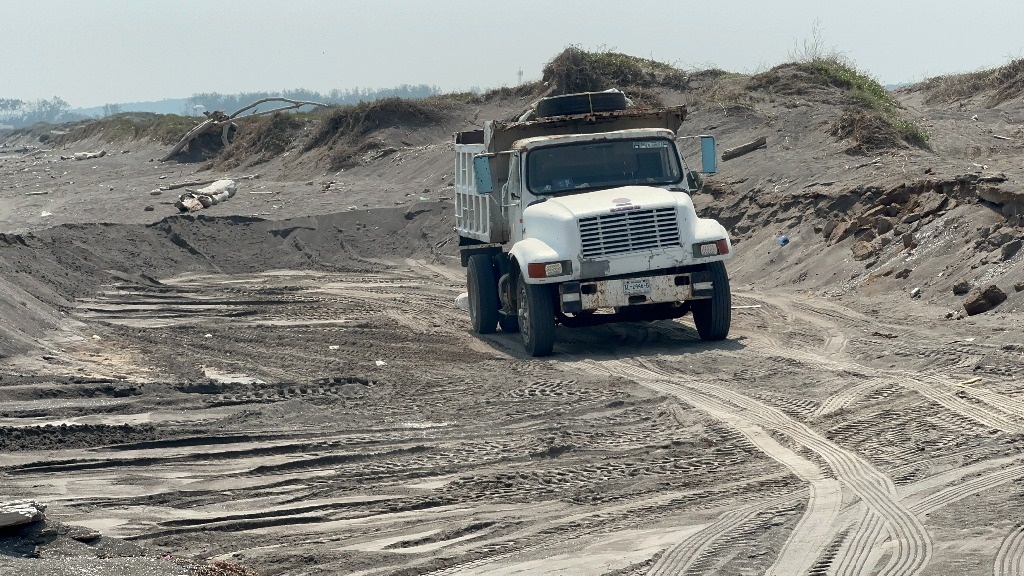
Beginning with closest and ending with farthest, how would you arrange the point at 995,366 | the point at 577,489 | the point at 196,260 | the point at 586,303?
the point at 577,489 → the point at 995,366 → the point at 586,303 → the point at 196,260

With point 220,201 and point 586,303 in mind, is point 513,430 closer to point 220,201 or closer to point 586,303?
point 586,303

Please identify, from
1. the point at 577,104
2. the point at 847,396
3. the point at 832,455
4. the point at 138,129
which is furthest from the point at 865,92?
the point at 138,129

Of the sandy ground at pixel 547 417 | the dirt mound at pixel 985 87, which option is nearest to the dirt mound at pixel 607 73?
the dirt mound at pixel 985 87

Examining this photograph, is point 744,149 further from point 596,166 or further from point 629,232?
point 629,232

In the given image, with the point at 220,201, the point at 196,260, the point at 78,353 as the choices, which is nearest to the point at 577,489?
the point at 78,353

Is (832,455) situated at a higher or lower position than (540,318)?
lower

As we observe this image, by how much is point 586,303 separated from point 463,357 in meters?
1.47

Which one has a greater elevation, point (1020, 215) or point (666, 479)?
point (1020, 215)

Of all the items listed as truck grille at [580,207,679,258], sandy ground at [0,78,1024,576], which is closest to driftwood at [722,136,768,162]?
sandy ground at [0,78,1024,576]

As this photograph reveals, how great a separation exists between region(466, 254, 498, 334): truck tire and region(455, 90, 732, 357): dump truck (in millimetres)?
14

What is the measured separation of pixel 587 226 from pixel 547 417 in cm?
305

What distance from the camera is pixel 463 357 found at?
13.3 meters

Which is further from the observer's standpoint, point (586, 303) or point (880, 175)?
point (880, 175)

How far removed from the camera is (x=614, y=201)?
1281cm
